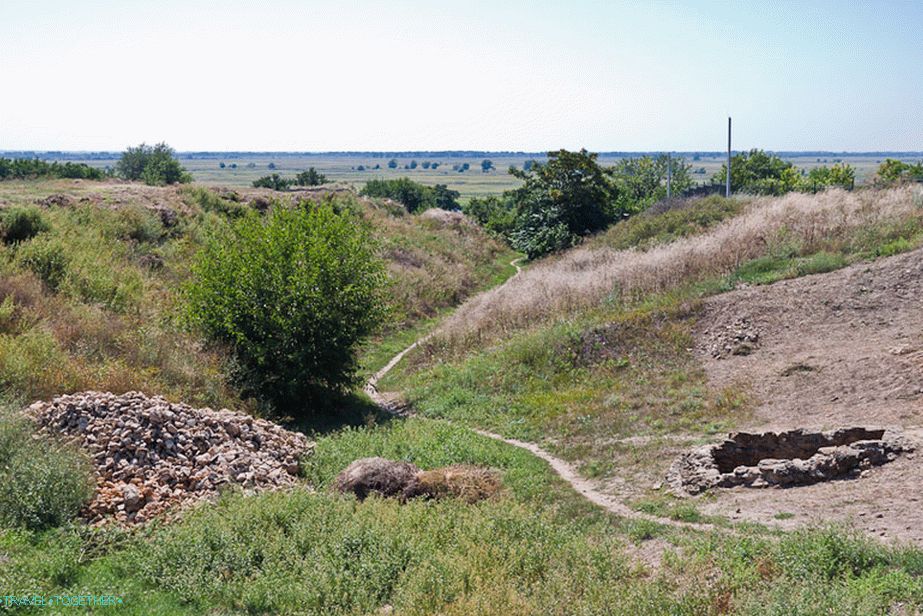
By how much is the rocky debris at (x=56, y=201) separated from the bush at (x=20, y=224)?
375 cm

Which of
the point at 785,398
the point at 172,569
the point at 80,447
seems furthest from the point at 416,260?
the point at 172,569

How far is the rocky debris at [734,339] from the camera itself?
17.2m

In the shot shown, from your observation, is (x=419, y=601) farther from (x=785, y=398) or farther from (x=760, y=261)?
(x=760, y=261)

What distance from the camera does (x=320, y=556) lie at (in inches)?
342

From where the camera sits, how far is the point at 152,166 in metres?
53.2

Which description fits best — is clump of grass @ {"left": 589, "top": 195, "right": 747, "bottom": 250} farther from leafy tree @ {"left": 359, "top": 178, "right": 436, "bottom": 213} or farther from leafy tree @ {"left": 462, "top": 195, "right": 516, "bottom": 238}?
leafy tree @ {"left": 359, "top": 178, "right": 436, "bottom": 213}

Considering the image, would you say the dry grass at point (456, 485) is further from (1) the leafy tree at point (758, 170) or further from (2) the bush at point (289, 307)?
(1) the leafy tree at point (758, 170)

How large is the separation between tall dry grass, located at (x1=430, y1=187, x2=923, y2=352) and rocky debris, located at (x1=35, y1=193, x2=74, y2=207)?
1354 centimetres

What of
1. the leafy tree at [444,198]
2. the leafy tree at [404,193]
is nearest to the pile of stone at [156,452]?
the leafy tree at [404,193]

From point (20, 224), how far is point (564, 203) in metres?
24.8

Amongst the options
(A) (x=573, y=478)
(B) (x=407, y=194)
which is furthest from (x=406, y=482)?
(B) (x=407, y=194)

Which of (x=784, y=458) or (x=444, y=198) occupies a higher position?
(x=444, y=198)

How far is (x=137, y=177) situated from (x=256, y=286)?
46.1 meters

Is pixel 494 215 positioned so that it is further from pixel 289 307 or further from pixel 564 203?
pixel 289 307
